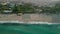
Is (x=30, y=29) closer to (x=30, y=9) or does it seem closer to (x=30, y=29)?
(x=30, y=29)

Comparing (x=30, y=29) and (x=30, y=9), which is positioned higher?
(x=30, y=9)

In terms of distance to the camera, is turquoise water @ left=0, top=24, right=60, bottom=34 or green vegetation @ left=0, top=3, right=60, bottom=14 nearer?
turquoise water @ left=0, top=24, right=60, bottom=34

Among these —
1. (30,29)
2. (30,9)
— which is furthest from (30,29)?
(30,9)

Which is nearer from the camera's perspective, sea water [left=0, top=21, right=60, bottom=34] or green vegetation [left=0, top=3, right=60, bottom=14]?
sea water [left=0, top=21, right=60, bottom=34]

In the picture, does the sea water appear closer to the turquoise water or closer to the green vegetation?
the turquoise water

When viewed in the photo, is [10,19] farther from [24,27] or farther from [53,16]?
[53,16]

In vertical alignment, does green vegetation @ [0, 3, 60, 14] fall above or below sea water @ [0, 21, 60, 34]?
above

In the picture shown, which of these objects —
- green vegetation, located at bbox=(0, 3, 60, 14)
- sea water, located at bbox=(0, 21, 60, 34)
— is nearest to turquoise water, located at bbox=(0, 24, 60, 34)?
sea water, located at bbox=(0, 21, 60, 34)

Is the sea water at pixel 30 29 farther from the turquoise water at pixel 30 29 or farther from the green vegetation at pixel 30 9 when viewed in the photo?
the green vegetation at pixel 30 9
